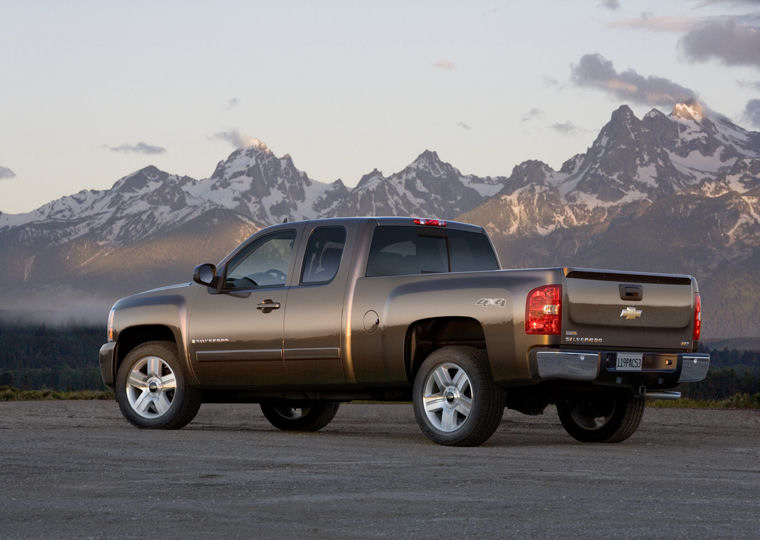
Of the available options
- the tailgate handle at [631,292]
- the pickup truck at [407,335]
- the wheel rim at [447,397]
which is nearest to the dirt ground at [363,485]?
the wheel rim at [447,397]

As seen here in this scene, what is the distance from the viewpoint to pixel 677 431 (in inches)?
610

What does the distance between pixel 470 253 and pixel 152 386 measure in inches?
142

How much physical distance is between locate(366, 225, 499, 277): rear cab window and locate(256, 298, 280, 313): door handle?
3.43 feet

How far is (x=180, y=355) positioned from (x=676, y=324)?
16.3ft

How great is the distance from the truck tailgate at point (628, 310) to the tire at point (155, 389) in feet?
14.4

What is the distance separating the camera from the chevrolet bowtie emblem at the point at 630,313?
38.3 feet

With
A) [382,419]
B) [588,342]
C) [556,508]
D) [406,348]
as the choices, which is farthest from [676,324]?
[382,419]

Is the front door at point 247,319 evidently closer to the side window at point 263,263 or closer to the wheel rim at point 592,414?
the side window at point 263,263

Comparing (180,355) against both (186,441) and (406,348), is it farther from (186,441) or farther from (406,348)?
(406,348)

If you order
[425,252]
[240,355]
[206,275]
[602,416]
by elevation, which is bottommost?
[602,416]

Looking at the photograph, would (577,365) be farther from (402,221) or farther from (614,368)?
(402,221)

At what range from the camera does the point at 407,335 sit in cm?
1221

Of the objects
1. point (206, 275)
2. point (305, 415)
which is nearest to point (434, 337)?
point (206, 275)

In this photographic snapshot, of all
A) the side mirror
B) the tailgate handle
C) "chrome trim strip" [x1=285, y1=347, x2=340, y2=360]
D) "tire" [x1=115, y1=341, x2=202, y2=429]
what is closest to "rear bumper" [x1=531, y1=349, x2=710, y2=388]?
the tailgate handle
